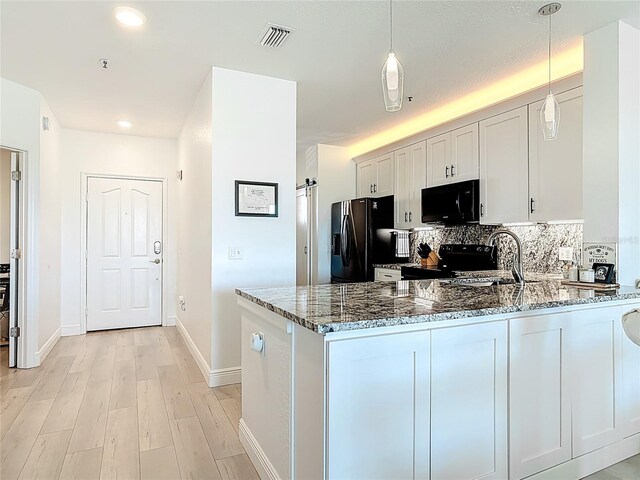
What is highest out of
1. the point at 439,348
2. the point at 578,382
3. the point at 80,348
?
the point at 439,348

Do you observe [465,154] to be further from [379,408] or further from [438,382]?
[379,408]

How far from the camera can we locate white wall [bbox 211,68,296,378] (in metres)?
3.16

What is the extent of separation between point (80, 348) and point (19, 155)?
2076 mm

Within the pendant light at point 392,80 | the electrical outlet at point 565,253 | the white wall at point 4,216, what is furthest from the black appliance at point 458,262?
the white wall at point 4,216

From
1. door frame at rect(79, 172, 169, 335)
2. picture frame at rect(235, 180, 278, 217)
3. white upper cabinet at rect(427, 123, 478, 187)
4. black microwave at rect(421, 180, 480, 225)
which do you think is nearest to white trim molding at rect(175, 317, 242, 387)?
picture frame at rect(235, 180, 278, 217)

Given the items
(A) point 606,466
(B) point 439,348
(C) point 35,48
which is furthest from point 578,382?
(C) point 35,48

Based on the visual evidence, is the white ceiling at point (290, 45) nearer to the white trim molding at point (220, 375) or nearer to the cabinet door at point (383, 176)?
the cabinet door at point (383, 176)

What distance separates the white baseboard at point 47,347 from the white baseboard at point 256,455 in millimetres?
2591

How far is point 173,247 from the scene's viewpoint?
5.41 m

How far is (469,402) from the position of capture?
5.14ft

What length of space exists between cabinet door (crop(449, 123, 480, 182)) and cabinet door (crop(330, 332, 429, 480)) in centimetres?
278

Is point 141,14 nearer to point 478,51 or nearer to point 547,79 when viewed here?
point 478,51

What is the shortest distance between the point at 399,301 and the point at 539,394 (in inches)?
29.7

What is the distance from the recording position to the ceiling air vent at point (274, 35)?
8.28ft
